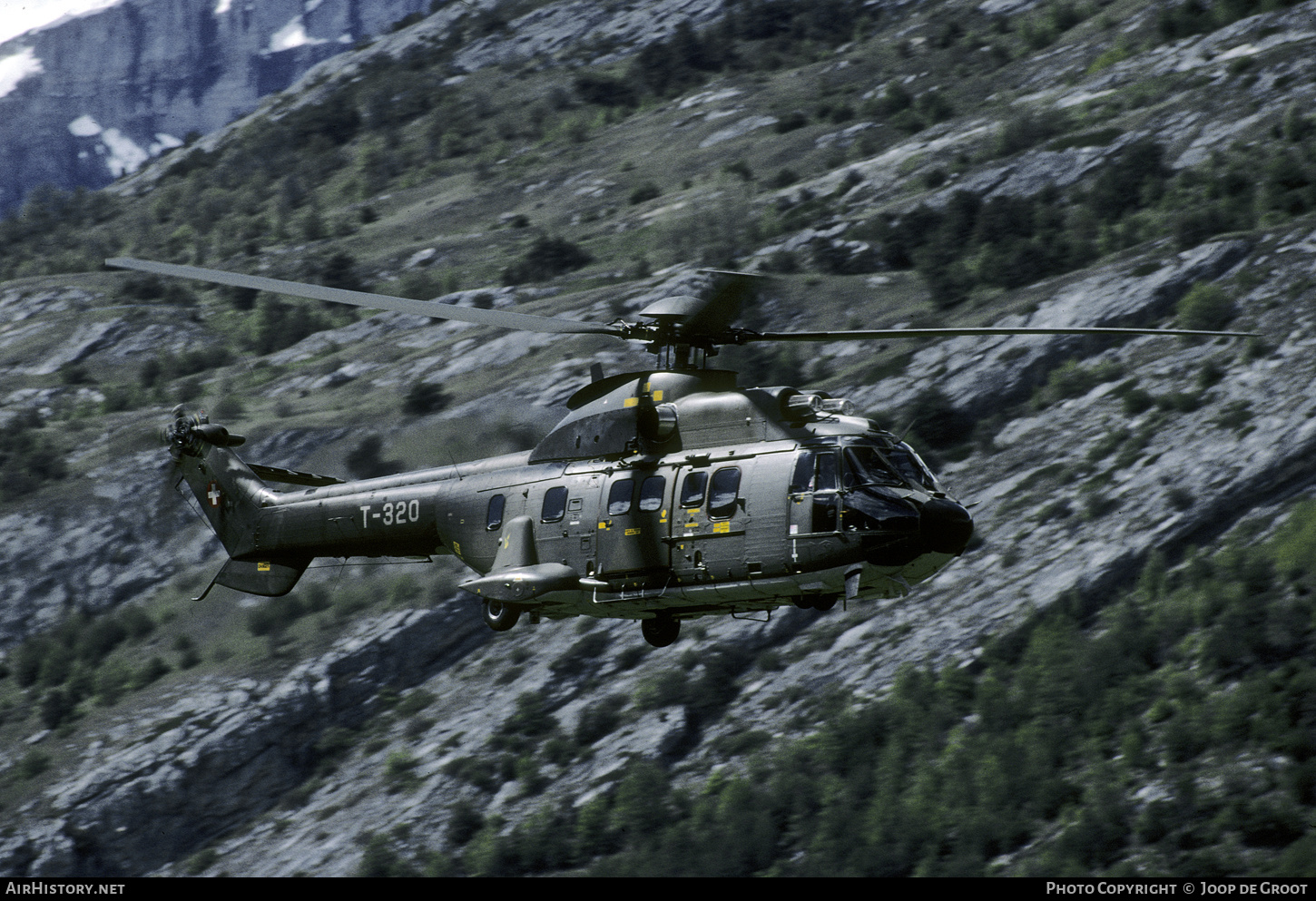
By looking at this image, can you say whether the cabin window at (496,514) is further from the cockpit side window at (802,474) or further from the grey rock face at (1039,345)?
the grey rock face at (1039,345)

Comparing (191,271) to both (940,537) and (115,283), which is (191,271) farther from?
(115,283)

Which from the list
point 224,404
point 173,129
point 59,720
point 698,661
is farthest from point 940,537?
point 173,129

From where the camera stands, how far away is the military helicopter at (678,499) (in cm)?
1938

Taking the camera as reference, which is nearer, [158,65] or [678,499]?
[678,499]

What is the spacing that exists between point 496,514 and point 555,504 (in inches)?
49.7

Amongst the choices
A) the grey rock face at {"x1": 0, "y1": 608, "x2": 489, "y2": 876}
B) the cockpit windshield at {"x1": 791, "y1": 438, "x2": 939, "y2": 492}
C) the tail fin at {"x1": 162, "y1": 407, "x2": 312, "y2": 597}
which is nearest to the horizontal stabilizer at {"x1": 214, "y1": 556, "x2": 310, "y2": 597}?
the tail fin at {"x1": 162, "y1": 407, "x2": 312, "y2": 597}

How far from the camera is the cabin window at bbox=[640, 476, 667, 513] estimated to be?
20.8 metres

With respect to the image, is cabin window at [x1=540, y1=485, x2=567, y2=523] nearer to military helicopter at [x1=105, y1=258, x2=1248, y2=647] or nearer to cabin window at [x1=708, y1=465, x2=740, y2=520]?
military helicopter at [x1=105, y1=258, x2=1248, y2=647]

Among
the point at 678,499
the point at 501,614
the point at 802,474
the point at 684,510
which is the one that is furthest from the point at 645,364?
the point at 802,474

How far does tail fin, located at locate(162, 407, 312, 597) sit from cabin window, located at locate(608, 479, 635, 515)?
6.84 metres

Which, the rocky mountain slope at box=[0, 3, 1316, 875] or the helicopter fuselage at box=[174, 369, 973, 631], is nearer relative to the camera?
the helicopter fuselage at box=[174, 369, 973, 631]

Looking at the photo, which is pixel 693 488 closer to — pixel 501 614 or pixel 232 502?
pixel 501 614

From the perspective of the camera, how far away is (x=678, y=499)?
2059cm

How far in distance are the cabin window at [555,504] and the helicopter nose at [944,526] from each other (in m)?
5.53
